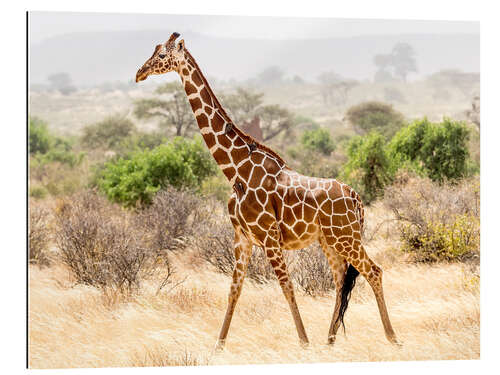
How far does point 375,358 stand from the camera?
4.97 meters

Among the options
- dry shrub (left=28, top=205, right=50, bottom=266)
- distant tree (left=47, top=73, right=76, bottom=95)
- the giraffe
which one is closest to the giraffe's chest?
the giraffe

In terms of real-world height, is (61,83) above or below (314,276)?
above

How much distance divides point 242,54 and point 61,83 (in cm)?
1425

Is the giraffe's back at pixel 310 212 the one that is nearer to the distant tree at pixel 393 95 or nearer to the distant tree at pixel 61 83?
the distant tree at pixel 61 83

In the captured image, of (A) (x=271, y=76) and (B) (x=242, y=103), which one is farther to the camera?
(A) (x=271, y=76)

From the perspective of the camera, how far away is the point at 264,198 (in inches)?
181

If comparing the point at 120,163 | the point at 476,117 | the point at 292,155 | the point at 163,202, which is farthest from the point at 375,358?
the point at 476,117

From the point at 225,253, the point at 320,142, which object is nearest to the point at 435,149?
the point at 225,253

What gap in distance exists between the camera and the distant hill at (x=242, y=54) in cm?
3117

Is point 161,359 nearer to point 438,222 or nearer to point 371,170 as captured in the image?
point 438,222

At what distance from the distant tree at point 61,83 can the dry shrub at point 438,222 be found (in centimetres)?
3351

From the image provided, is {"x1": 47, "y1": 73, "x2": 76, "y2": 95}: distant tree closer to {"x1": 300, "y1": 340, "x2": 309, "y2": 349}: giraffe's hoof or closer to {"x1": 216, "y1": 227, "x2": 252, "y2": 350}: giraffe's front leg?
{"x1": 216, "y1": 227, "x2": 252, "y2": 350}: giraffe's front leg

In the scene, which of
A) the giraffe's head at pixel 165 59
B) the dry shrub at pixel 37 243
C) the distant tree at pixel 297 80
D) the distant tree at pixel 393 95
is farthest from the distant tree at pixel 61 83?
the giraffe's head at pixel 165 59

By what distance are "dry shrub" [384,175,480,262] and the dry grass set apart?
39cm
